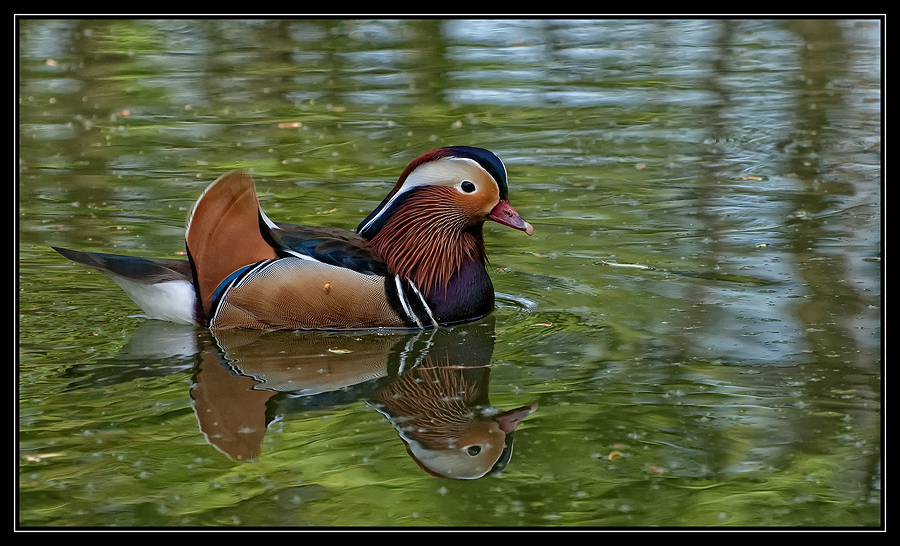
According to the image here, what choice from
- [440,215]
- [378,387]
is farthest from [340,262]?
[378,387]

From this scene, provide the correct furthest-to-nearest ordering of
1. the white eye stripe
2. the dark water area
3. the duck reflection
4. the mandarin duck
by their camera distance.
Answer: the white eye stripe
the mandarin duck
the duck reflection
the dark water area

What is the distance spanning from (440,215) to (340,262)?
660 millimetres

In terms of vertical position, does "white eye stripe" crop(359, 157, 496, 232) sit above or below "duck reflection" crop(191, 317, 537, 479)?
above

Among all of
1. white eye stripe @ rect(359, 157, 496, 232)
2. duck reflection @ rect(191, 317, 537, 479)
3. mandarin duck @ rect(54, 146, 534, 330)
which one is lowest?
Answer: duck reflection @ rect(191, 317, 537, 479)

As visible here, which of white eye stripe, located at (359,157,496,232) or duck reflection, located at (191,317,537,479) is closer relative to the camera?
duck reflection, located at (191,317,537,479)

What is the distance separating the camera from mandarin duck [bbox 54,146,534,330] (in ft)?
20.0

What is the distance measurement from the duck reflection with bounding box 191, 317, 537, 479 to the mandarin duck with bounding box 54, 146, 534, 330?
0.12m

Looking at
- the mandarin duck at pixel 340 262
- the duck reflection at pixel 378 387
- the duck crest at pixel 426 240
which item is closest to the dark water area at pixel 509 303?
the duck reflection at pixel 378 387

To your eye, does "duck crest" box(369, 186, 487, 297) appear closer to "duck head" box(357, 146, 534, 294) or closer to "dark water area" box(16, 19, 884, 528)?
"duck head" box(357, 146, 534, 294)

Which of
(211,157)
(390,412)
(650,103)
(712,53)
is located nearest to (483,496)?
(390,412)

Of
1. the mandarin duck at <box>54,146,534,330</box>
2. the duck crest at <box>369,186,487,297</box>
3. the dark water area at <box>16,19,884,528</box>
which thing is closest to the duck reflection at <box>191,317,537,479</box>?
the dark water area at <box>16,19,884,528</box>

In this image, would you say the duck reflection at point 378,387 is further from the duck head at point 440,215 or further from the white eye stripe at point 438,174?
the white eye stripe at point 438,174

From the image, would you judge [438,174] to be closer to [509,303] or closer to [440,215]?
[440,215]

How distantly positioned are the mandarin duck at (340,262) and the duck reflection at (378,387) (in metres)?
0.12
